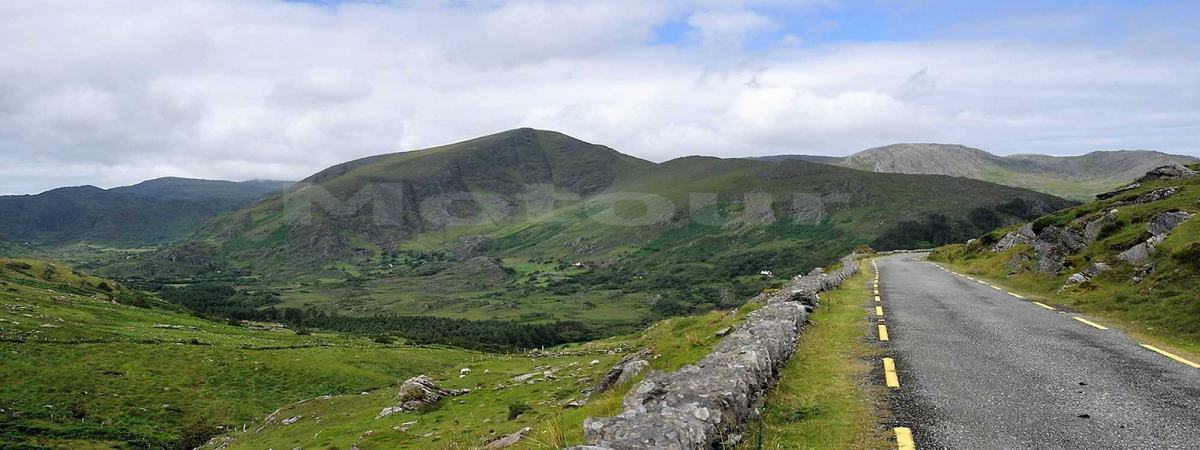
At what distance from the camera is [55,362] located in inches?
2963

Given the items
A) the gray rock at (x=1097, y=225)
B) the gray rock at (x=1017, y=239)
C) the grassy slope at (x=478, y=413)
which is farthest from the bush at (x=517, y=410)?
the gray rock at (x=1017, y=239)

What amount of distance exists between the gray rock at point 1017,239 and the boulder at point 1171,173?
45.7 ft

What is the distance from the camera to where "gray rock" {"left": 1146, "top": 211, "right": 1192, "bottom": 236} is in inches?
1326

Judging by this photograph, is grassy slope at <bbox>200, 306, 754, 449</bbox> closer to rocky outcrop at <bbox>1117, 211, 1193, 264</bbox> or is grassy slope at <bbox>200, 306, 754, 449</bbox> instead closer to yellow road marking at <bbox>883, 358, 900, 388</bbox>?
yellow road marking at <bbox>883, 358, 900, 388</bbox>

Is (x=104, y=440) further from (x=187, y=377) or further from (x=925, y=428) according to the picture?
(x=925, y=428)

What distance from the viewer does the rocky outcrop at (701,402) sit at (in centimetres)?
1007

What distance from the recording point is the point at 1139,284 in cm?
2777

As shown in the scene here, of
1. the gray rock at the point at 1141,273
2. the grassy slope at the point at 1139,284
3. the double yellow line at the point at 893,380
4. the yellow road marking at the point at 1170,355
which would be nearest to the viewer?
the double yellow line at the point at 893,380

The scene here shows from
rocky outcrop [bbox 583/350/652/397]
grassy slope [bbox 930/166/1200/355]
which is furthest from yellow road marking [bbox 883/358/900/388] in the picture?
rocky outcrop [bbox 583/350/652/397]

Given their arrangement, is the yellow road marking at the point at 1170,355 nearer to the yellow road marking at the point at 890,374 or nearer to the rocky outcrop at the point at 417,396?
the yellow road marking at the point at 890,374

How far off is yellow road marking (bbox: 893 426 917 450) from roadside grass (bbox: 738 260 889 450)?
218 millimetres

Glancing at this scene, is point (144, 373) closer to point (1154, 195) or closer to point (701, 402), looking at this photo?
point (701, 402)

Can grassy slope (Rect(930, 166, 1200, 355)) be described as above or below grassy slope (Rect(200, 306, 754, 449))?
above

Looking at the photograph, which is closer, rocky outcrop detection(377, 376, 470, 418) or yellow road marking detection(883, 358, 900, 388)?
yellow road marking detection(883, 358, 900, 388)
